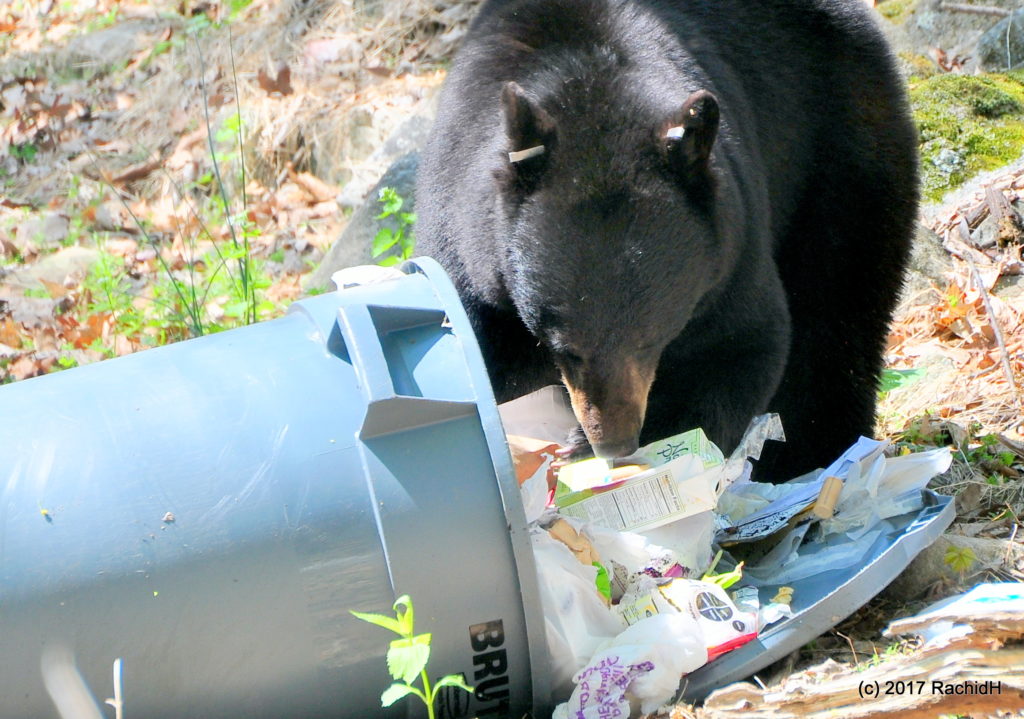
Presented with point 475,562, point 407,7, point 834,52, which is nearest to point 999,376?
point 834,52

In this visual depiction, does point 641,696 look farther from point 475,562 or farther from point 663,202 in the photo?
point 663,202

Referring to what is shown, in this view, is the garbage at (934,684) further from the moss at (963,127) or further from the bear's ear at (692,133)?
the moss at (963,127)

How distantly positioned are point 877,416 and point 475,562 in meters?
2.39

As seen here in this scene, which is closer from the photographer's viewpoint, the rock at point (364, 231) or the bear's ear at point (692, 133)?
the bear's ear at point (692, 133)

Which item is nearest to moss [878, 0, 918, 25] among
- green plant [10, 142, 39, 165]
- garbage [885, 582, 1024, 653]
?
garbage [885, 582, 1024, 653]

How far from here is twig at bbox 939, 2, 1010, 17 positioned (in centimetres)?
614

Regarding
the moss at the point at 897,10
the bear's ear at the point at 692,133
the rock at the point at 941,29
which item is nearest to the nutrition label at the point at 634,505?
the bear's ear at the point at 692,133

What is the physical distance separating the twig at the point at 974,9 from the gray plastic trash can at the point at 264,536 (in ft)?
17.1

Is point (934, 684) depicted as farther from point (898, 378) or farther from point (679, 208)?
point (898, 378)

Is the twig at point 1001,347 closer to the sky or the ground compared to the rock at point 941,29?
closer to the ground

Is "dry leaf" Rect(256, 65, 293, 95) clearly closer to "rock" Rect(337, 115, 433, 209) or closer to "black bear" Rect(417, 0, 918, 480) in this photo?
"rock" Rect(337, 115, 433, 209)

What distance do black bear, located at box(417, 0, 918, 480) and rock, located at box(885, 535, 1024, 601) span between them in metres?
0.61

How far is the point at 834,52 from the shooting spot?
358cm

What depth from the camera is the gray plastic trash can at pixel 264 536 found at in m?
1.83
